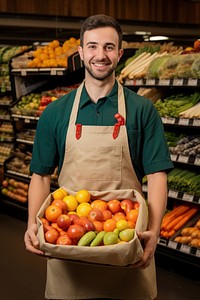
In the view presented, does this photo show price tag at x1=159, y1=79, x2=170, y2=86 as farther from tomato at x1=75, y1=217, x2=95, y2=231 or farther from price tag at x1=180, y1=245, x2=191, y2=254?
tomato at x1=75, y1=217, x2=95, y2=231

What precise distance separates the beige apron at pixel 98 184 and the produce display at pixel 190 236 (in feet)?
8.48

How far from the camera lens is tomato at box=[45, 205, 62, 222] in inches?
90.7

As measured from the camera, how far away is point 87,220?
7.36ft

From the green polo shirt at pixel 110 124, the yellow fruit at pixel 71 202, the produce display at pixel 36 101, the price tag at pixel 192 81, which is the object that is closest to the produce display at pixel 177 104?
the price tag at pixel 192 81

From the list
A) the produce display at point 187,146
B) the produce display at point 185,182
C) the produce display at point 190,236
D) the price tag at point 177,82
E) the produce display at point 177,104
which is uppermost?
the price tag at point 177,82

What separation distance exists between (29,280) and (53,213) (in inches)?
126

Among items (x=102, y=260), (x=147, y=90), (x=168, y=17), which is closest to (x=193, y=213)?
(x=147, y=90)

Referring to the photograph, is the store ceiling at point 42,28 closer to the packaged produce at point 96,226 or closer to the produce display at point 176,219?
the produce display at point 176,219

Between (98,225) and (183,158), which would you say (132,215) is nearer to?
(98,225)

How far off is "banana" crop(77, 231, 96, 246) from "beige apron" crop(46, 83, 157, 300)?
13.1 inches

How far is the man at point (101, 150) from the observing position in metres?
2.45

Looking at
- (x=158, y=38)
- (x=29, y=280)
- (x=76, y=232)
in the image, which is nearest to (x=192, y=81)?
(x=29, y=280)

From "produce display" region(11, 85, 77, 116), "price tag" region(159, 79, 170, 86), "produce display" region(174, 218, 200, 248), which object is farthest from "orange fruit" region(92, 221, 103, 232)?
"produce display" region(11, 85, 77, 116)

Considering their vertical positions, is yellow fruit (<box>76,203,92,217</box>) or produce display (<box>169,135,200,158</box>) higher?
yellow fruit (<box>76,203,92,217</box>)
